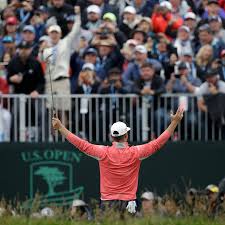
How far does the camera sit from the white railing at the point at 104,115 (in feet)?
71.9

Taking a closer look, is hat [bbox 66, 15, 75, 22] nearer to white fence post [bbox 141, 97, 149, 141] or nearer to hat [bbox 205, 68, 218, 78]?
white fence post [bbox 141, 97, 149, 141]

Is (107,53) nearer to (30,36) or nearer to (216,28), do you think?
(30,36)

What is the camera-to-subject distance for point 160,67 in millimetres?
22234

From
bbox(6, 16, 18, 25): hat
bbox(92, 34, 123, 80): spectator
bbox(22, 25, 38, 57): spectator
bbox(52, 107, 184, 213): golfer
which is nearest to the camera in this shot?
bbox(52, 107, 184, 213): golfer

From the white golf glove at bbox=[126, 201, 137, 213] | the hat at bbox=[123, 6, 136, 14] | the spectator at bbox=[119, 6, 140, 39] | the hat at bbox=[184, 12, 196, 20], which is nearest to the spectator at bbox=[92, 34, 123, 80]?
the spectator at bbox=[119, 6, 140, 39]

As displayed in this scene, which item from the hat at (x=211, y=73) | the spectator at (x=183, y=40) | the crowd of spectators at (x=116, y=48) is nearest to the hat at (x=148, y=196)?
the crowd of spectators at (x=116, y=48)

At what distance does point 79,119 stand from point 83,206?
296 centimetres

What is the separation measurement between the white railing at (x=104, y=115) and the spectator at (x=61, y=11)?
7.46ft

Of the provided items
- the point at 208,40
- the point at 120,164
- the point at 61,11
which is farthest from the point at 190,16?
the point at 120,164

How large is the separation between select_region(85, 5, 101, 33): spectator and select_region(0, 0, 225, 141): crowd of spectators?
0.02 meters

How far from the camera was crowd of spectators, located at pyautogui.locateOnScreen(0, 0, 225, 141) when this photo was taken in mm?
21953

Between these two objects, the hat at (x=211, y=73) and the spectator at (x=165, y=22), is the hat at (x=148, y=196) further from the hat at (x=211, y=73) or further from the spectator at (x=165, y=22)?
the spectator at (x=165, y=22)

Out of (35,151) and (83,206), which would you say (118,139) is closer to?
(83,206)

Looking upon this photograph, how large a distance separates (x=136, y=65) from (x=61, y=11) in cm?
263
